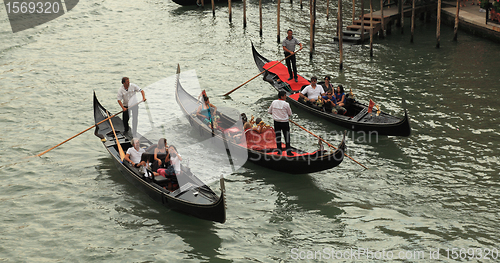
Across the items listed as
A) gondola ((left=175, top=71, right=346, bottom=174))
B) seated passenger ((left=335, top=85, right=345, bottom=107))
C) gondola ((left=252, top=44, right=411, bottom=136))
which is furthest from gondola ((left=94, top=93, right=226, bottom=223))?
seated passenger ((left=335, top=85, right=345, bottom=107))

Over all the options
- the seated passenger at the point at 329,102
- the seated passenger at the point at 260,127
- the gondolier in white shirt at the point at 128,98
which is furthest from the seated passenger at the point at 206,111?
the seated passenger at the point at 329,102

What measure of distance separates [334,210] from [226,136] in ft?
7.69

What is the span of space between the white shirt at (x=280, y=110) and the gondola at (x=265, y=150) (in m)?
0.51

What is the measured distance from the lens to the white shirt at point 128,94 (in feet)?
25.3

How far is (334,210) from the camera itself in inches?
249

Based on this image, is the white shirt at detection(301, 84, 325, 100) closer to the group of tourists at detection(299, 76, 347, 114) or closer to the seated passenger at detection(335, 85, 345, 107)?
the group of tourists at detection(299, 76, 347, 114)

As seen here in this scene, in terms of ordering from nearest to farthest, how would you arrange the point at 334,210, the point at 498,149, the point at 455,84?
1. the point at 334,210
2. the point at 498,149
3. the point at 455,84

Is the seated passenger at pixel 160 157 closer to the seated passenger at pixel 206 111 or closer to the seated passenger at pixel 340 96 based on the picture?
the seated passenger at pixel 206 111

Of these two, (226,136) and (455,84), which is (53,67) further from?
(455,84)

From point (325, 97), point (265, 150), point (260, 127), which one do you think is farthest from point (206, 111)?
point (325, 97)

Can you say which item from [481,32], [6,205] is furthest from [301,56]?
[6,205]

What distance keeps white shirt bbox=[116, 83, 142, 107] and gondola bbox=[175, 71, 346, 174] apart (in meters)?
1.18

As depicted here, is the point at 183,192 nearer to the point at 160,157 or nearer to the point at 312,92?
the point at 160,157

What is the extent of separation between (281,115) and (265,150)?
61 centimetres
